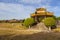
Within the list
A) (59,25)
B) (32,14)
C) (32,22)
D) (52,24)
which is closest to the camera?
(52,24)

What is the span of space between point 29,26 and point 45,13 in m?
9.02

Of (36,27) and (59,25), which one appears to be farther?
(59,25)

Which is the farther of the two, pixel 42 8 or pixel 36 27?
pixel 42 8

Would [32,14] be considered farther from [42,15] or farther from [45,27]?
[45,27]

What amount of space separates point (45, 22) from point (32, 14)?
12.4 meters

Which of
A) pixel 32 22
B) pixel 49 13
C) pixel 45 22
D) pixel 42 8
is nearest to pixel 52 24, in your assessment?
pixel 45 22

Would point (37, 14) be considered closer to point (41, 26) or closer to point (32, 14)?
point (32, 14)

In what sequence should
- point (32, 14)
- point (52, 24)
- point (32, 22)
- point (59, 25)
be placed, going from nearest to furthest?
1. point (52, 24)
2. point (32, 22)
3. point (59, 25)
4. point (32, 14)

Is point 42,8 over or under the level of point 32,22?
over

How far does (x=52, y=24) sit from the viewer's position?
164ft

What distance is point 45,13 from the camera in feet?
197

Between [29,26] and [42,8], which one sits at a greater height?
[42,8]

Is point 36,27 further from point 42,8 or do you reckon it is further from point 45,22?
point 42,8

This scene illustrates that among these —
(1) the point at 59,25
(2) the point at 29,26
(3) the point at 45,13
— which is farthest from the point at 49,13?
(2) the point at 29,26
